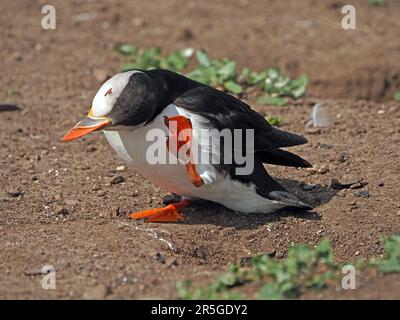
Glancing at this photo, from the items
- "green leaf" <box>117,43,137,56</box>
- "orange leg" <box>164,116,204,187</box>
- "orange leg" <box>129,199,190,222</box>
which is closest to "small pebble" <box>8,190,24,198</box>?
"orange leg" <box>129,199,190,222</box>

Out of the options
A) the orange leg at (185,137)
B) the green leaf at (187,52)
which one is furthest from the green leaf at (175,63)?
the orange leg at (185,137)

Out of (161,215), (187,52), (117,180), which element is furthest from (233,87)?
(161,215)

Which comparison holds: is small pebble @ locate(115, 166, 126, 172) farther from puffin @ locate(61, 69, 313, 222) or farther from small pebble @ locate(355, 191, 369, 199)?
small pebble @ locate(355, 191, 369, 199)

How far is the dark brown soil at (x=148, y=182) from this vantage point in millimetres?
5121

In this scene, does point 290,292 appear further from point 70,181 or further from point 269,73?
point 269,73

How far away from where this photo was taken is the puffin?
5.29m

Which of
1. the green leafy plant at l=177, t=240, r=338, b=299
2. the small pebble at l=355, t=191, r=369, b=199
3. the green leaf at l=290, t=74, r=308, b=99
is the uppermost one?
the green leaf at l=290, t=74, r=308, b=99

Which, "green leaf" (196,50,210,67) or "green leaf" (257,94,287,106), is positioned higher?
"green leaf" (196,50,210,67)

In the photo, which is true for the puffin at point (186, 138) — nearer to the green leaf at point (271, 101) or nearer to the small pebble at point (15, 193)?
the small pebble at point (15, 193)

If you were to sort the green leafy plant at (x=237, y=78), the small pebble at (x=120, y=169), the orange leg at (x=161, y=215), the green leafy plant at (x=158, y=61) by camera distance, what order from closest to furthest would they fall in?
the orange leg at (x=161, y=215) < the small pebble at (x=120, y=169) < the green leafy plant at (x=237, y=78) < the green leafy plant at (x=158, y=61)

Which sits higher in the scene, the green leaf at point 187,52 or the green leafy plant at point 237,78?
the green leaf at point 187,52

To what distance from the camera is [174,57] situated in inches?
340

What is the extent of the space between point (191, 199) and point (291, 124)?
5.93 feet

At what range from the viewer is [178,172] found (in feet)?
18.3
